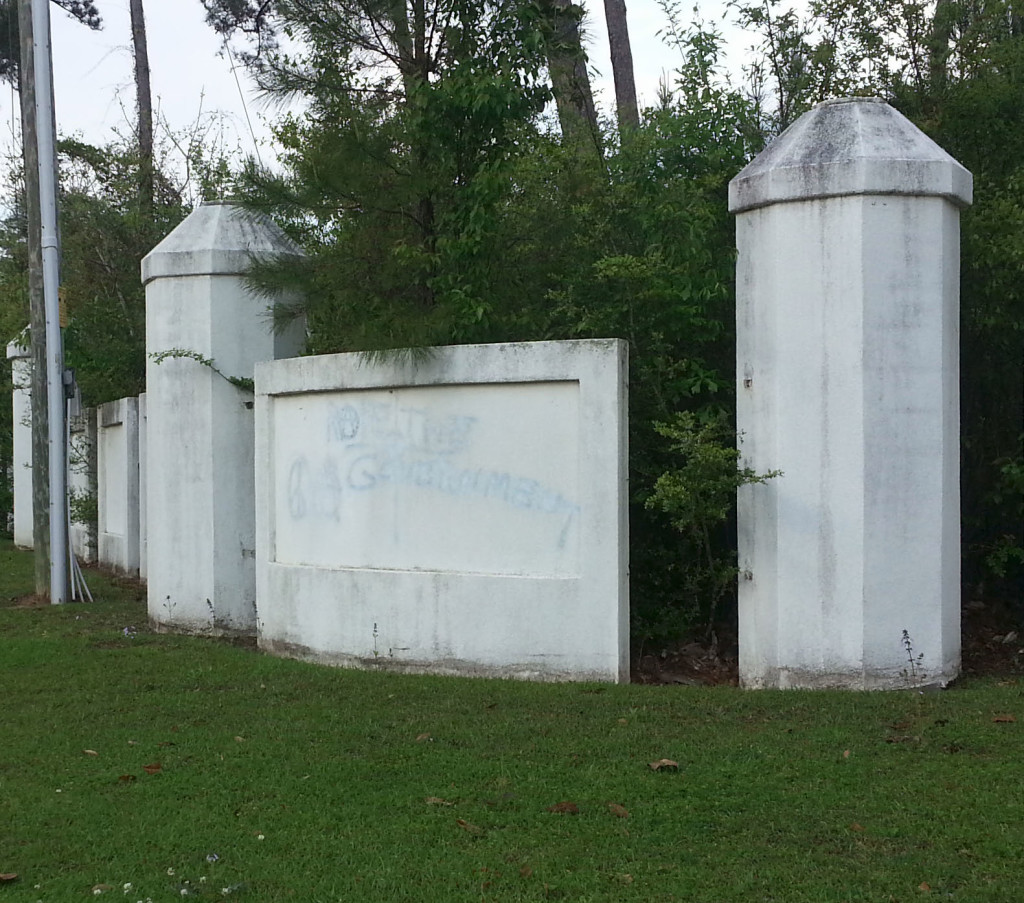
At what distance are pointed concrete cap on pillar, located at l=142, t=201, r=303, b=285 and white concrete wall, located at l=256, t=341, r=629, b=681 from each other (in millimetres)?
1683

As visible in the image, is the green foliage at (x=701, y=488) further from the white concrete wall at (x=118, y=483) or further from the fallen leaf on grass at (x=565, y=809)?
the white concrete wall at (x=118, y=483)

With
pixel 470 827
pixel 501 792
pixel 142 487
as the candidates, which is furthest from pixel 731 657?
pixel 142 487

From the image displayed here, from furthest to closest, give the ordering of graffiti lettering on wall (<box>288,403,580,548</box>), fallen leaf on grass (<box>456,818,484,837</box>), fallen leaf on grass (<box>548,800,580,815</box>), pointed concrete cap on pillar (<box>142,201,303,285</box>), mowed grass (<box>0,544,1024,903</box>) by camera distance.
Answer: pointed concrete cap on pillar (<box>142,201,303,285</box>) < graffiti lettering on wall (<box>288,403,580,548</box>) < fallen leaf on grass (<box>548,800,580,815</box>) < fallen leaf on grass (<box>456,818,484,837</box>) < mowed grass (<box>0,544,1024,903</box>)

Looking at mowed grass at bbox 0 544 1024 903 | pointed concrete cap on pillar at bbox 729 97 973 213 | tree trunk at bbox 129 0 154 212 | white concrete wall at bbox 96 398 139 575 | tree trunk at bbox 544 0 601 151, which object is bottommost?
mowed grass at bbox 0 544 1024 903

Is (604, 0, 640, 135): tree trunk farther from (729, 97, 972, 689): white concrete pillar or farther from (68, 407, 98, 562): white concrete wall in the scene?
(729, 97, 972, 689): white concrete pillar

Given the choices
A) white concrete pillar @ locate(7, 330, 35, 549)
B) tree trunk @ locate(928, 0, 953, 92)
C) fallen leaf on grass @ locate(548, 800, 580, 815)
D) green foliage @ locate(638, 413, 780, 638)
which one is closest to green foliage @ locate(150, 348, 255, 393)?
green foliage @ locate(638, 413, 780, 638)

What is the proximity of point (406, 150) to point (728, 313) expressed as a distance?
2.70 meters

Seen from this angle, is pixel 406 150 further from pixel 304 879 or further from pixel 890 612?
pixel 304 879

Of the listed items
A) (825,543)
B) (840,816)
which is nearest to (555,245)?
(825,543)

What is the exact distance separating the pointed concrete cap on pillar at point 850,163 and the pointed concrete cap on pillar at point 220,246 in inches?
182

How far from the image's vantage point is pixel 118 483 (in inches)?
672

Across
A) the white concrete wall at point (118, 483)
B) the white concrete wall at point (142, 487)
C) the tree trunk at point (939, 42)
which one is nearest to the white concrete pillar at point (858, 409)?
the tree trunk at point (939, 42)

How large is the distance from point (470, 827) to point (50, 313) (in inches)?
384

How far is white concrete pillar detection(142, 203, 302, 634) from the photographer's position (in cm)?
1156
